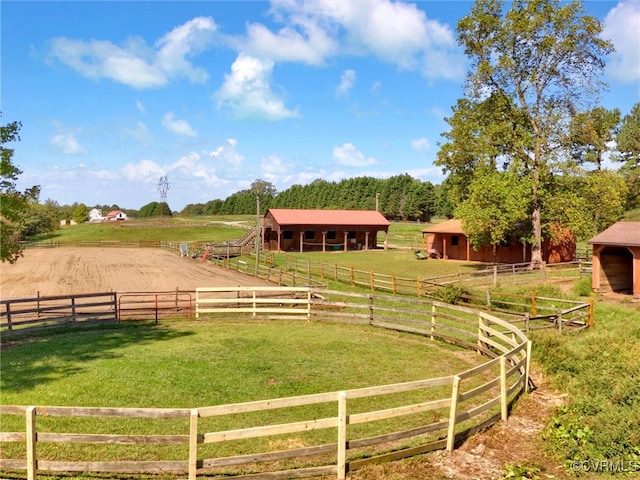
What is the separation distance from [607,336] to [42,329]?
1728 cm

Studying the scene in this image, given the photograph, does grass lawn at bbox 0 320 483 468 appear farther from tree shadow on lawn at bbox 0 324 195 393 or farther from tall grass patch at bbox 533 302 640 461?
tall grass patch at bbox 533 302 640 461

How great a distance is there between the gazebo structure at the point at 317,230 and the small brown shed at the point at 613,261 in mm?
31185

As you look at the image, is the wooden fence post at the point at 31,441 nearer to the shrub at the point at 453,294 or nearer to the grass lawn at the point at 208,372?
the grass lawn at the point at 208,372

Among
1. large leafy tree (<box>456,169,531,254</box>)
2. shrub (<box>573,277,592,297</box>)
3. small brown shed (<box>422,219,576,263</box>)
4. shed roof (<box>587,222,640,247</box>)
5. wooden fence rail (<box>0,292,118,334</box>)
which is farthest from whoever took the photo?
small brown shed (<box>422,219,576,263</box>)

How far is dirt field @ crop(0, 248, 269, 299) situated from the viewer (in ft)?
95.8

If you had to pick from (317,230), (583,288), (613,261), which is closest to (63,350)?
(583,288)

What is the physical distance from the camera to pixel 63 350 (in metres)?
13.7

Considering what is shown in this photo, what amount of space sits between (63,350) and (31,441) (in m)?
8.52

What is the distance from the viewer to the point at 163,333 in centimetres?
1647

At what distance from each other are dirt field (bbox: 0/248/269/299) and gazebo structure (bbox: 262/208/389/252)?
9.75 metres

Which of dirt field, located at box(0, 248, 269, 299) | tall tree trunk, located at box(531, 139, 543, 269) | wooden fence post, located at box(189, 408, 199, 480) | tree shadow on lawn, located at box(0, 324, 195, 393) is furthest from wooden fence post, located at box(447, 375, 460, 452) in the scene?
tall tree trunk, located at box(531, 139, 543, 269)

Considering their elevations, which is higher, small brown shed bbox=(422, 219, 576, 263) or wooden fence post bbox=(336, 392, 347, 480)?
small brown shed bbox=(422, 219, 576, 263)

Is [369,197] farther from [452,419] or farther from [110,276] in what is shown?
[452,419]

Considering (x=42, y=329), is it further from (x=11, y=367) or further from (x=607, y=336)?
(x=607, y=336)
